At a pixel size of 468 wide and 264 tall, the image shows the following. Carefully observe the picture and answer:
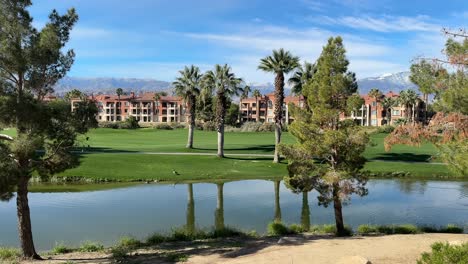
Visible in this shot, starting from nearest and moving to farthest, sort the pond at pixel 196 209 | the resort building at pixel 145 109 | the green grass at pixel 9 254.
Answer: the green grass at pixel 9 254 < the pond at pixel 196 209 < the resort building at pixel 145 109

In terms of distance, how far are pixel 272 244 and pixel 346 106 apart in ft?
28.6

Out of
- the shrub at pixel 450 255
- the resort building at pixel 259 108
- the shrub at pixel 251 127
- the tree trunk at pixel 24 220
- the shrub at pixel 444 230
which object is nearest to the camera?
the shrub at pixel 450 255

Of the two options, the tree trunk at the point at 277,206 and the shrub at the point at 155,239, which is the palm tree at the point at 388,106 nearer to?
the tree trunk at the point at 277,206

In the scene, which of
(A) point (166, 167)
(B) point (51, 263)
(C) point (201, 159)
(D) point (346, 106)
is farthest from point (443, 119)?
(C) point (201, 159)

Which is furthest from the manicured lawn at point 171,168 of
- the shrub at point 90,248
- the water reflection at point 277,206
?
the shrub at point 90,248

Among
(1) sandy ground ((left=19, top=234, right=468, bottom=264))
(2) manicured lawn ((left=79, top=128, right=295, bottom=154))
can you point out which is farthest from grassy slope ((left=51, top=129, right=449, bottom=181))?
(1) sandy ground ((left=19, top=234, right=468, bottom=264))

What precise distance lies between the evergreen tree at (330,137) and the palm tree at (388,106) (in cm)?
12185

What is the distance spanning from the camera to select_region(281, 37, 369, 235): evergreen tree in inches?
943

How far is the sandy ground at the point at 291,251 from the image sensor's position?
17.3 meters

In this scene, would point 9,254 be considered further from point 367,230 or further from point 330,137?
point 367,230

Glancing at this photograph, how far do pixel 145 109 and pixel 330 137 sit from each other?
168965mm

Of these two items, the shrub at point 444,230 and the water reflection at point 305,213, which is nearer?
the shrub at point 444,230

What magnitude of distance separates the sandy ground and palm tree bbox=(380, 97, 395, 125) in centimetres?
12470

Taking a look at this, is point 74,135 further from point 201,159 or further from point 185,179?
point 201,159
